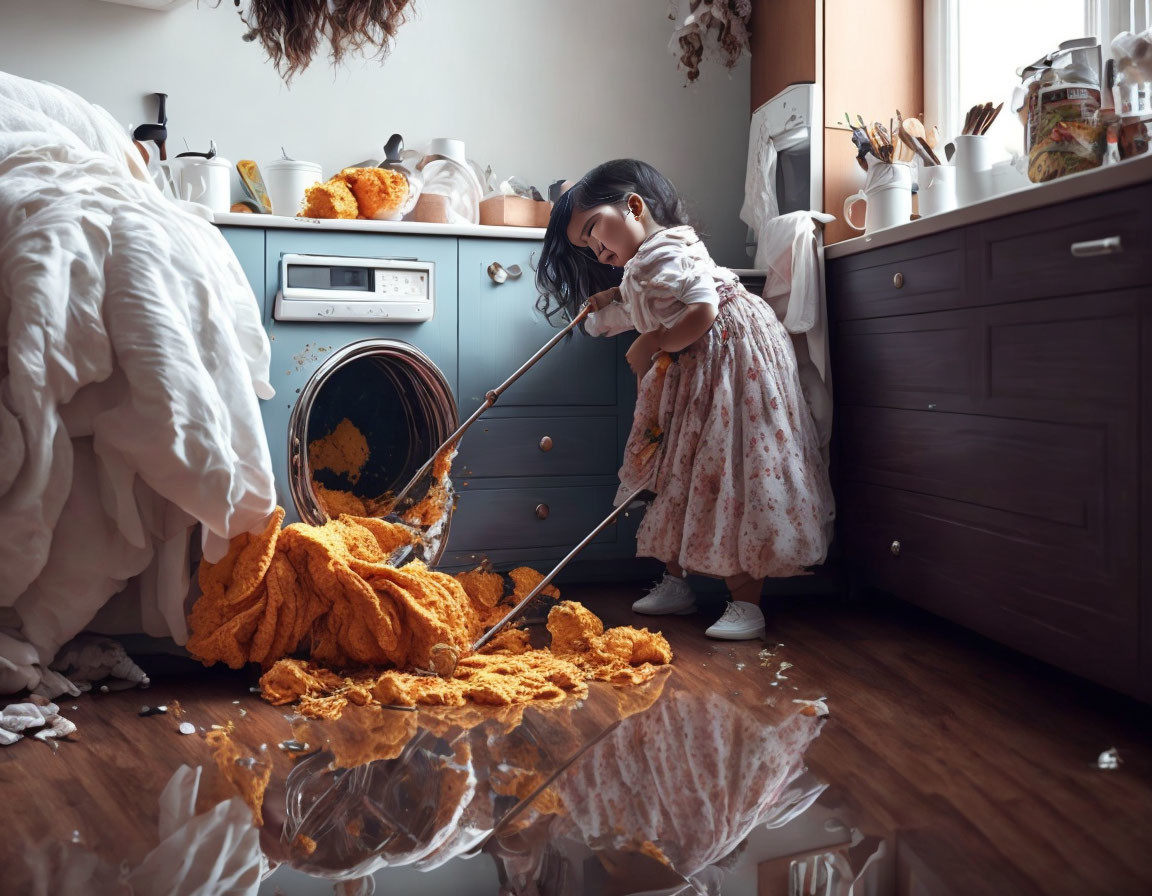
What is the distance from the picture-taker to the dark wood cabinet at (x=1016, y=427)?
165 centimetres

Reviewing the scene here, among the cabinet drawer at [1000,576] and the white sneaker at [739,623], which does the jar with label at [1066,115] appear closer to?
the cabinet drawer at [1000,576]

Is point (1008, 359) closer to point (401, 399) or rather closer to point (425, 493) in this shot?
point (425, 493)

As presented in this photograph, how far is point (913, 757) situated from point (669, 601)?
1009mm

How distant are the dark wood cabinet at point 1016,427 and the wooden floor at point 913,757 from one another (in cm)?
11

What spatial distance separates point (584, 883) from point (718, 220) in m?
2.56

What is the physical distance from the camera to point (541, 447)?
2.69 metres

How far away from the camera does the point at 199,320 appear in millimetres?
1895

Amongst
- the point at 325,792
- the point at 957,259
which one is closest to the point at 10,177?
the point at 325,792

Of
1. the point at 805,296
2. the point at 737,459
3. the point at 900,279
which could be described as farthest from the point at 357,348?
the point at 900,279

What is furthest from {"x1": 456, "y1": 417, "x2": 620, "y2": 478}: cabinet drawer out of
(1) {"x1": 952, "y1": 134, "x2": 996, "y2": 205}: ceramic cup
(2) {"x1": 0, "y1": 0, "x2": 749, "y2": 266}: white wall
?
(1) {"x1": 952, "y1": 134, "x2": 996, "y2": 205}: ceramic cup

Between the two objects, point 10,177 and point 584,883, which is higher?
point 10,177

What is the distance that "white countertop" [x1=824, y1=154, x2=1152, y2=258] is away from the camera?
1.61 metres

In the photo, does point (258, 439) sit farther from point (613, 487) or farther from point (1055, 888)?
point (1055, 888)

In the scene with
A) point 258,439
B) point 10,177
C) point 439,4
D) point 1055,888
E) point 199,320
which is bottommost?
point 1055,888
